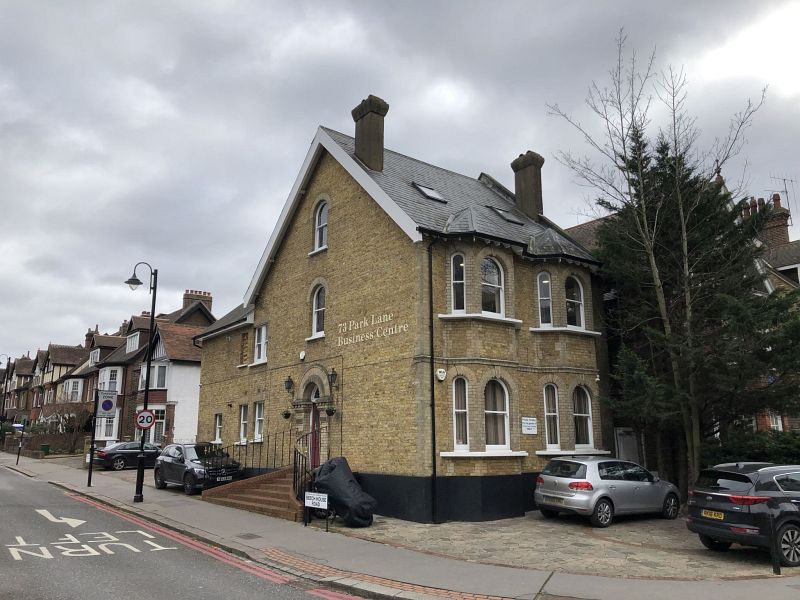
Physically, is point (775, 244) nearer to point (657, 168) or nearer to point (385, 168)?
point (657, 168)

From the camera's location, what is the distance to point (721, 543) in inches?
431

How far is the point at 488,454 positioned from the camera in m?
15.0

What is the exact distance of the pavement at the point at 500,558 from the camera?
841 cm

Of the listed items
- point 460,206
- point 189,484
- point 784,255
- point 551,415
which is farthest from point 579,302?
point 784,255

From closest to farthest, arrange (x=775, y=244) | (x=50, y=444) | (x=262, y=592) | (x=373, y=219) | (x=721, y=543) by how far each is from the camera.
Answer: (x=262, y=592)
(x=721, y=543)
(x=373, y=219)
(x=775, y=244)
(x=50, y=444)

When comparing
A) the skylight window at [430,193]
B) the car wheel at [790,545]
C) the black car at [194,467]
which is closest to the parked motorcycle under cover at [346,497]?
the black car at [194,467]

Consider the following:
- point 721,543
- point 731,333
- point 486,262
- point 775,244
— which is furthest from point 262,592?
point 775,244

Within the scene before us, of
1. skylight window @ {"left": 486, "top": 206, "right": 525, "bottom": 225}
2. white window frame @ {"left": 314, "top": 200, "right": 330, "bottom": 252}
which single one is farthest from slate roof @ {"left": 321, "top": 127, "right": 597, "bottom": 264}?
white window frame @ {"left": 314, "top": 200, "right": 330, "bottom": 252}

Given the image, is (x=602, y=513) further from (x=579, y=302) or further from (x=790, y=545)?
(x=579, y=302)

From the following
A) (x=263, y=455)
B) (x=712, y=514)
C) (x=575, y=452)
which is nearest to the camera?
(x=712, y=514)

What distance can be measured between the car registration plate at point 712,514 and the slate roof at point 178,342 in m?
32.3

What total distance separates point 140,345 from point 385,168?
3198 centimetres

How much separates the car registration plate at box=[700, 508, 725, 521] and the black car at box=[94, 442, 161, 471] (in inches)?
969

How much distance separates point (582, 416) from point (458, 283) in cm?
539
